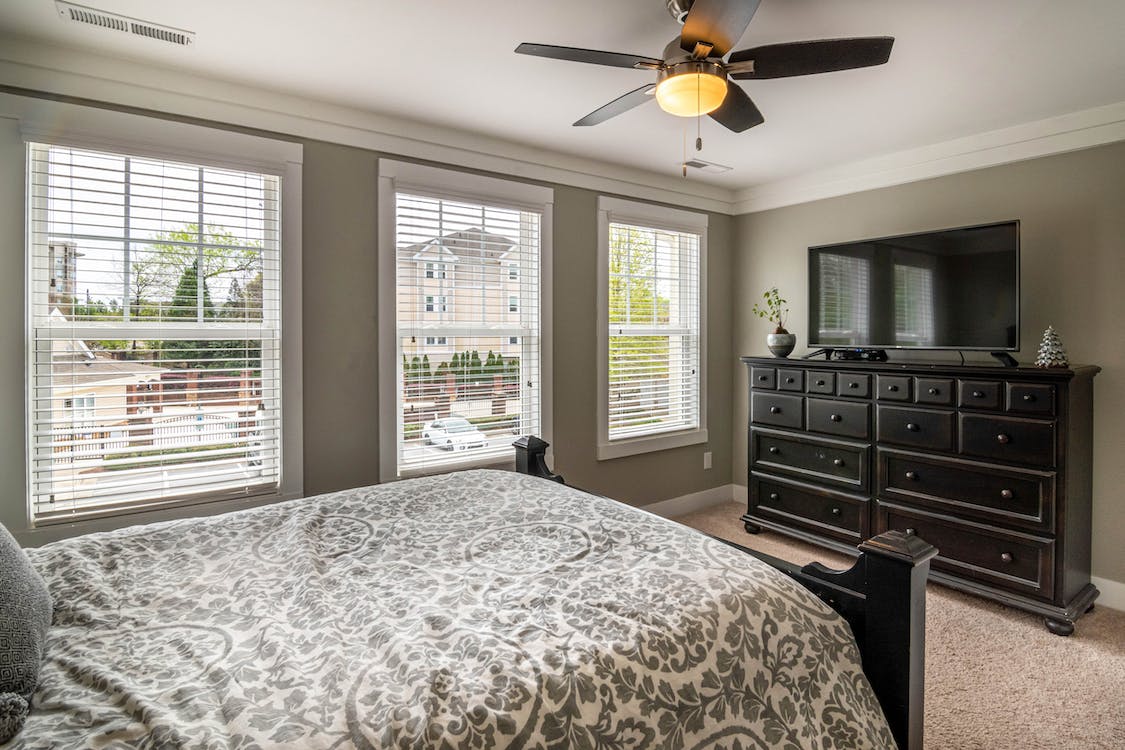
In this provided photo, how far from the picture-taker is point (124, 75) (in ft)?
7.77

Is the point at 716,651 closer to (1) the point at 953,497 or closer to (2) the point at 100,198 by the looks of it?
(1) the point at 953,497

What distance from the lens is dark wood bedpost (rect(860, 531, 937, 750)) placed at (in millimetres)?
1255

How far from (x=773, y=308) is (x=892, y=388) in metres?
1.37

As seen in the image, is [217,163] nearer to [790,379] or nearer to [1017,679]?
[790,379]

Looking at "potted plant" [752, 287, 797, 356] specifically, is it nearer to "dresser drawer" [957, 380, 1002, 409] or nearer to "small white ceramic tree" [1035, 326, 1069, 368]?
"dresser drawer" [957, 380, 1002, 409]

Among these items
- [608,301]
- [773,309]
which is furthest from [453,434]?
[773,309]

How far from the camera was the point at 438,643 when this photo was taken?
109cm

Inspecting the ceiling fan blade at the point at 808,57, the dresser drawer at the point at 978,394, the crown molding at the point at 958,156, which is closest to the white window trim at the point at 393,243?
the ceiling fan blade at the point at 808,57

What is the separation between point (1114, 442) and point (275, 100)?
4591mm

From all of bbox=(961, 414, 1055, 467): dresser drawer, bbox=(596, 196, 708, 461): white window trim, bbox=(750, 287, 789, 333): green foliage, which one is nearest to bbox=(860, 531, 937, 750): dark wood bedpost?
bbox=(961, 414, 1055, 467): dresser drawer

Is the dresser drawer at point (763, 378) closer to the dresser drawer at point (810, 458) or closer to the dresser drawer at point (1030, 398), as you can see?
the dresser drawer at point (810, 458)

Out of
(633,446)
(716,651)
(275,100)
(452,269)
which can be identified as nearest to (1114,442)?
(633,446)

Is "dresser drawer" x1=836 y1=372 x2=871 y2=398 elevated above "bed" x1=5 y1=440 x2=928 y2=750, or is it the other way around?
"dresser drawer" x1=836 y1=372 x2=871 y2=398

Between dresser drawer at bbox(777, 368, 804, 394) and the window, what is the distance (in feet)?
10.0
